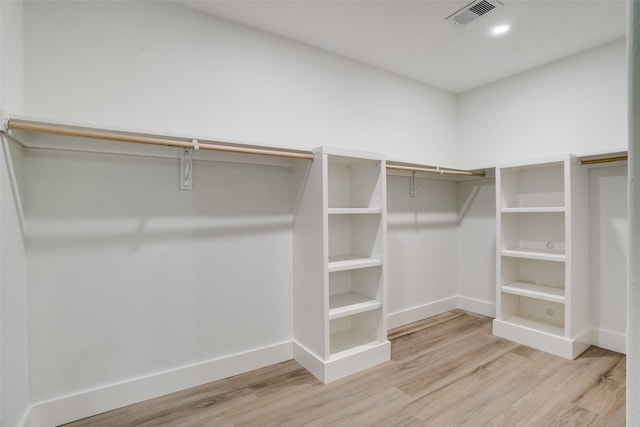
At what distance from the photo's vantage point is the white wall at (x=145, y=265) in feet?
5.12

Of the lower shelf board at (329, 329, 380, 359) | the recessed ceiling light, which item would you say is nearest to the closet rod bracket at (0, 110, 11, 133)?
the lower shelf board at (329, 329, 380, 359)

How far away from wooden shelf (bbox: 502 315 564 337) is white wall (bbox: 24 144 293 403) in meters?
1.98

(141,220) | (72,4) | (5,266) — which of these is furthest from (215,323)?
(72,4)

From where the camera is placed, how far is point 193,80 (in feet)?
6.36

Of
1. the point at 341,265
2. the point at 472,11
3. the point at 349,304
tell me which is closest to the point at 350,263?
the point at 341,265

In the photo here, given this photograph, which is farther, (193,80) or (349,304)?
(349,304)

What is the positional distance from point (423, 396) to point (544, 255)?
1532 mm

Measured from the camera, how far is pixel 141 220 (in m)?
1.78

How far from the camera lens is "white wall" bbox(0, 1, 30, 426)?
4.11ft

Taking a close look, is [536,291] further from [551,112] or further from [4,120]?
[4,120]

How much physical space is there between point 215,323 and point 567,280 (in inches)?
102

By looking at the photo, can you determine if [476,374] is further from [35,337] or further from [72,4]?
A: [72,4]

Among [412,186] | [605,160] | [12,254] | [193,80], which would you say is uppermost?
[193,80]

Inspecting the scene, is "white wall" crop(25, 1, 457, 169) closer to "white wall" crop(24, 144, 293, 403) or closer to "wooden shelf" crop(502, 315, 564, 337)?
"white wall" crop(24, 144, 293, 403)
